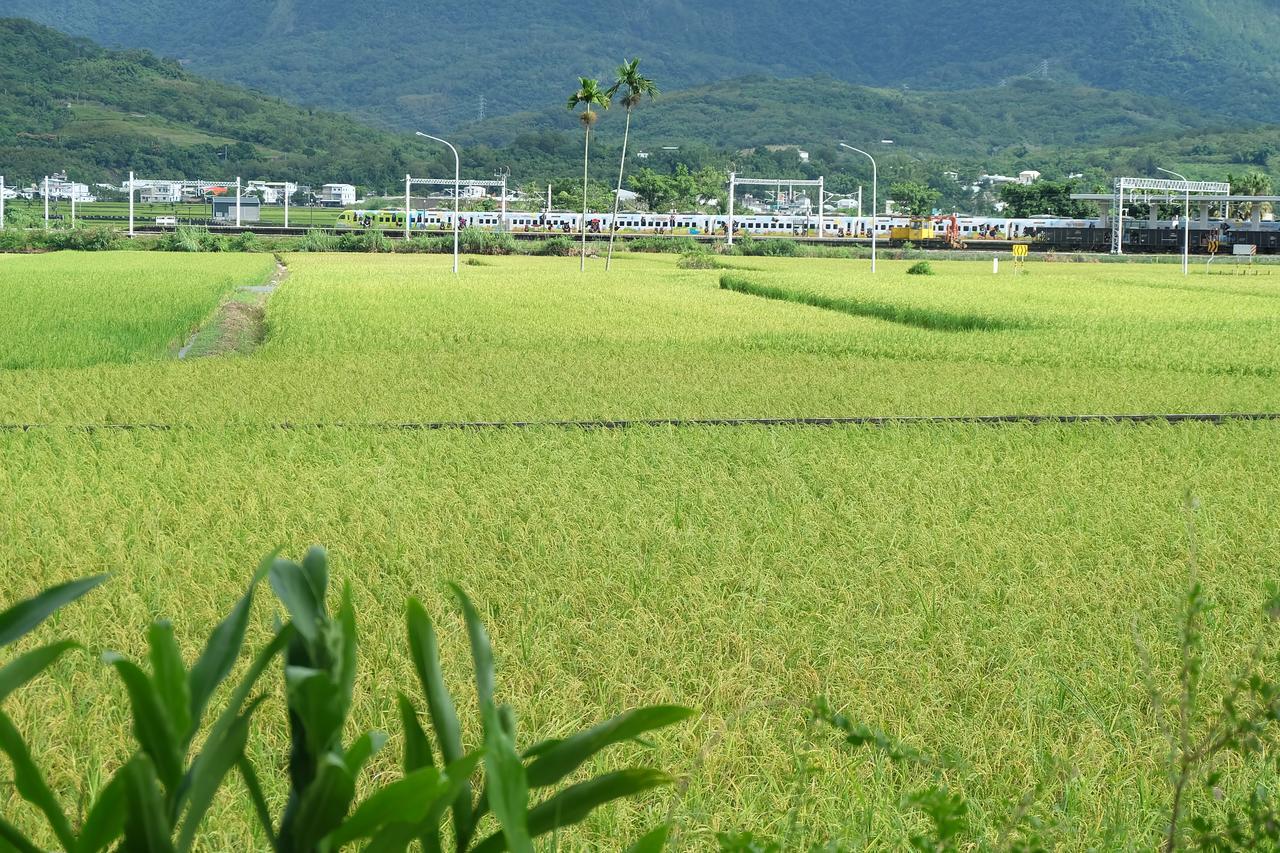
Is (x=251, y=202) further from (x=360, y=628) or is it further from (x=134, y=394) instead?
(x=360, y=628)

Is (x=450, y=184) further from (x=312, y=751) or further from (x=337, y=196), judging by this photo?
(x=312, y=751)

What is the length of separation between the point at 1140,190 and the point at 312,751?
71418mm

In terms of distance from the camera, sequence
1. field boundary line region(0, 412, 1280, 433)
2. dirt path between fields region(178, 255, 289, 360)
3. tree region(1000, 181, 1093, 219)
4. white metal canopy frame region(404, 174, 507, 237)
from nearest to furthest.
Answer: field boundary line region(0, 412, 1280, 433)
dirt path between fields region(178, 255, 289, 360)
white metal canopy frame region(404, 174, 507, 237)
tree region(1000, 181, 1093, 219)

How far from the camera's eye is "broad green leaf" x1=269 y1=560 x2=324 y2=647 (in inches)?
44.4

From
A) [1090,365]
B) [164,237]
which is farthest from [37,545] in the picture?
[164,237]

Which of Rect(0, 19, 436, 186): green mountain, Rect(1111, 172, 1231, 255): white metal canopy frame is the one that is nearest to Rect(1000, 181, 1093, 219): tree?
Rect(1111, 172, 1231, 255): white metal canopy frame

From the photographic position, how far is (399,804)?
1.10 metres

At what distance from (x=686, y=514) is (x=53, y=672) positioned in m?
3.34

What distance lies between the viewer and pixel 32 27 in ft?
594

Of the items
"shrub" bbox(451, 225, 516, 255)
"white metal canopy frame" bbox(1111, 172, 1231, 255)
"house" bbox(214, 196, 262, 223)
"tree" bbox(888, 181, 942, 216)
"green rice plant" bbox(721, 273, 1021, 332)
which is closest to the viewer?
"green rice plant" bbox(721, 273, 1021, 332)

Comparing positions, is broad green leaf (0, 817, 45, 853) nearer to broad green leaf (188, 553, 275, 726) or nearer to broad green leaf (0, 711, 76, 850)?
broad green leaf (0, 711, 76, 850)

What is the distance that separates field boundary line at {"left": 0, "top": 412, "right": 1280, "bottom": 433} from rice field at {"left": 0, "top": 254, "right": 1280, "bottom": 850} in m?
0.14

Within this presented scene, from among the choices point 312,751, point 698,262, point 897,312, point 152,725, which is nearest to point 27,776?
point 152,725

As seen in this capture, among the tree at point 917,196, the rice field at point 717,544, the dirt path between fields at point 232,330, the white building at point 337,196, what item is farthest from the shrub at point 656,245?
the white building at point 337,196
